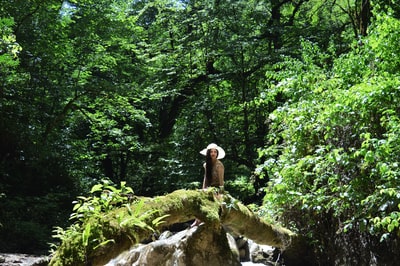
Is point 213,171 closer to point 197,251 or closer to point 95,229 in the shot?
point 197,251

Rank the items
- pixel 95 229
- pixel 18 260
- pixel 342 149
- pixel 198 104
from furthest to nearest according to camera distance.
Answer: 1. pixel 198 104
2. pixel 18 260
3. pixel 342 149
4. pixel 95 229

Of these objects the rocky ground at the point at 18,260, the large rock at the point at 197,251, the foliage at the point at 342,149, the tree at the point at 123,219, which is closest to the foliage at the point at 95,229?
the tree at the point at 123,219

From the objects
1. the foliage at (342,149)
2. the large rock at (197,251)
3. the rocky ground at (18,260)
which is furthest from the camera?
the rocky ground at (18,260)

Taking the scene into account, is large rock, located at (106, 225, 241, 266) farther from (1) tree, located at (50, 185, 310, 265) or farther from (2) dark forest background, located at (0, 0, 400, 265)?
(2) dark forest background, located at (0, 0, 400, 265)

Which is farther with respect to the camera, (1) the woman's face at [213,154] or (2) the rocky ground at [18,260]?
(2) the rocky ground at [18,260]

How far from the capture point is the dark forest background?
692 cm

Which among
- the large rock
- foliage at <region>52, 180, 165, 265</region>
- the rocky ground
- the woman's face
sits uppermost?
the woman's face

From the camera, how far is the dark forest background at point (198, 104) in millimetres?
6922

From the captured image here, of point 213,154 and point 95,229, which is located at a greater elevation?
point 213,154

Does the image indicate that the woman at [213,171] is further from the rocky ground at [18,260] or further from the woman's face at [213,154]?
the rocky ground at [18,260]

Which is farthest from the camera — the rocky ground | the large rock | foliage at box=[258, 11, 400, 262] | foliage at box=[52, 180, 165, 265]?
the rocky ground

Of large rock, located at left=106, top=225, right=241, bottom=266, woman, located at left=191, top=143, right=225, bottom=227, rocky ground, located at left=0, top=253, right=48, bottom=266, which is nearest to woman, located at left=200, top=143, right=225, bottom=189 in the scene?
woman, located at left=191, top=143, right=225, bottom=227

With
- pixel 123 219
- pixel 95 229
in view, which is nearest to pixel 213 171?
pixel 123 219

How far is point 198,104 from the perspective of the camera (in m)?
Result: 15.4
